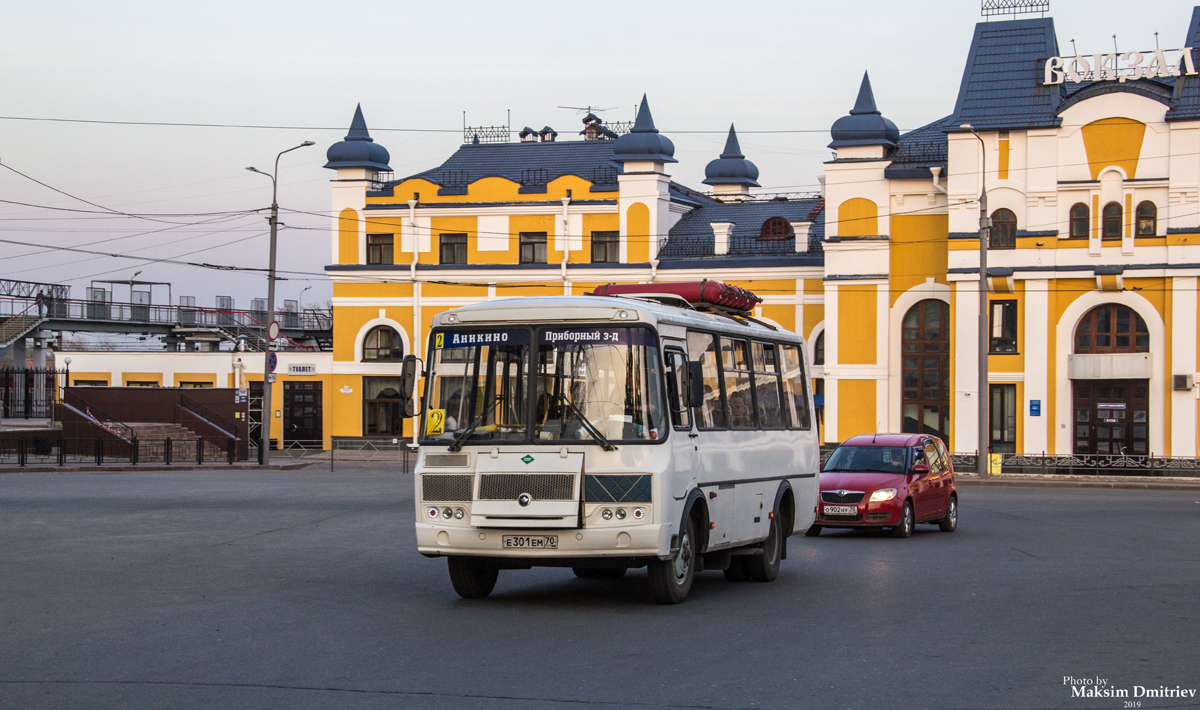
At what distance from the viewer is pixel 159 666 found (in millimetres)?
9211

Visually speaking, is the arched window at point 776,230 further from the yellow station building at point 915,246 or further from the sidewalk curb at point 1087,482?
the sidewalk curb at point 1087,482

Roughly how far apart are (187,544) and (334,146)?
41522 millimetres

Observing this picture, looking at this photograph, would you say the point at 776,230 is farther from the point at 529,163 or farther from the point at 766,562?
the point at 766,562

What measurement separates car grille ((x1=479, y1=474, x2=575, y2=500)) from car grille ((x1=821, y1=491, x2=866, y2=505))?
31.9ft

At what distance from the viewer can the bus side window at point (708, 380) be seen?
525 inches

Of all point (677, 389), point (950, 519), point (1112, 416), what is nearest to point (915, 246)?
point (1112, 416)

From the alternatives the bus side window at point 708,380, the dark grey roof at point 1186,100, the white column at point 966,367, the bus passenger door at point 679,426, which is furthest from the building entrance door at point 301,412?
the bus passenger door at point 679,426

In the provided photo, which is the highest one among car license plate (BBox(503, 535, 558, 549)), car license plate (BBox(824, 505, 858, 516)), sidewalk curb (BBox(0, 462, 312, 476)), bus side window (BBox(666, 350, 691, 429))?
bus side window (BBox(666, 350, 691, 429))

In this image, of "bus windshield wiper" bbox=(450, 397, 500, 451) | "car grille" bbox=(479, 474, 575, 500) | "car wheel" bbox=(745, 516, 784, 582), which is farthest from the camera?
"car wheel" bbox=(745, 516, 784, 582)

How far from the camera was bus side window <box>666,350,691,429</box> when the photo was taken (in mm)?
12438

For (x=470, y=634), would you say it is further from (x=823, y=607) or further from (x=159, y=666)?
(x=823, y=607)

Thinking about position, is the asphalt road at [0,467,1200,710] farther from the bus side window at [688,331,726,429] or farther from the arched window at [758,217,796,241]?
the arched window at [758,217,796,241]

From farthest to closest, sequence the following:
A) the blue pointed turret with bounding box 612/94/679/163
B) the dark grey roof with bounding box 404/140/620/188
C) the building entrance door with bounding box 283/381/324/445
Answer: the building entrance door with bounding box 283/381/324/445
the dark grey roof with bounding box 404/140/620/188
the blue pointed turret with bounding box 612/94/679/163

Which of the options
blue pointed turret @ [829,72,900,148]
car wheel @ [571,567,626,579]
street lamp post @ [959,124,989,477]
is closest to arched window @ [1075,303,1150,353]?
street lamp post @ [959,124,989,477]
